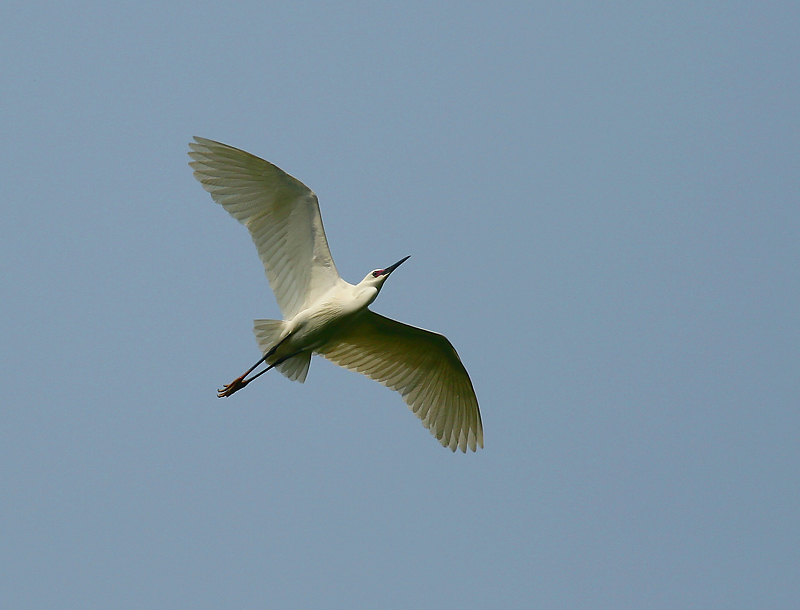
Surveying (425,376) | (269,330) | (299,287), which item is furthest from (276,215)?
(425,376)

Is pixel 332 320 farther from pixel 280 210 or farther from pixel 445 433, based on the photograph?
pixel 445 433

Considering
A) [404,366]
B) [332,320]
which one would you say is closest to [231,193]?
[332,320]

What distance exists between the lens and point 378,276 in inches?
543

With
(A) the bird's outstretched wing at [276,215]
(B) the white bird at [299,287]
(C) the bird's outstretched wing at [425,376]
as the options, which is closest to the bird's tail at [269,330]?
(B) the white bird at [299,287]

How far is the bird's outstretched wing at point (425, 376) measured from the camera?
1459 cm

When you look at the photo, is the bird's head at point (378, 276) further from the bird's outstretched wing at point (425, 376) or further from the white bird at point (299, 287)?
the bird's outstretched wing at point (425, 376)

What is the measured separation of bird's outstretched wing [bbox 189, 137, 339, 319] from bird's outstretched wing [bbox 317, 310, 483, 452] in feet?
4.22

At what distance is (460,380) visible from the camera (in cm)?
1479

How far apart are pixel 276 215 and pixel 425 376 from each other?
11.4ft

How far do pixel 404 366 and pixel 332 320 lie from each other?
6.14ft

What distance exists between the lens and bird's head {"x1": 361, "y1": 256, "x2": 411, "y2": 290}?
13648 millimetres

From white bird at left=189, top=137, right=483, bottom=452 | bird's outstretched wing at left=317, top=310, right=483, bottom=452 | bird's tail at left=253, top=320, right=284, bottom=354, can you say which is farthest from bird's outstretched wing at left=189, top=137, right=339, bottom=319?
bird's outstretched wing at left=317, top=310, right=483, bottom=452

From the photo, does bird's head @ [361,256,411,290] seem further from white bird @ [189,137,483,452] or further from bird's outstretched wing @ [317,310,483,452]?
bird's outstretched wing @ [317,310,483,452]

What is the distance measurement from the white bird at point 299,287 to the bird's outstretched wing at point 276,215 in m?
0.01
